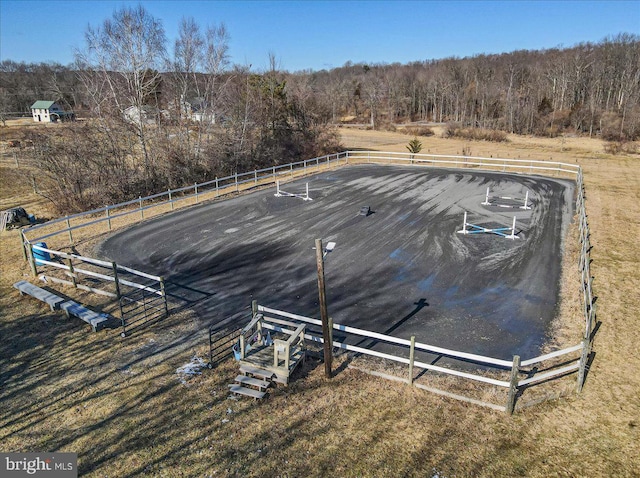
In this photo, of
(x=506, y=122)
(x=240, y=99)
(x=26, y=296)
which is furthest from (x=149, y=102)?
(x=506, y=122)

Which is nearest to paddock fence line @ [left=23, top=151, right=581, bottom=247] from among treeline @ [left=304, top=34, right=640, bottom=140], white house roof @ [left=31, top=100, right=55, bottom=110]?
treeline @ [left=304, top=34, right=640, bottom=140]

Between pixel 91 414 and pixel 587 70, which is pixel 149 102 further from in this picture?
pixel 587 70

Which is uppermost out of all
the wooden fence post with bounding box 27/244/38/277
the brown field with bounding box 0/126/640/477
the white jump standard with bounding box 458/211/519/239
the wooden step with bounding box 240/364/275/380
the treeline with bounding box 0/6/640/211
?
the treeline with bounding box 0/6/640/211

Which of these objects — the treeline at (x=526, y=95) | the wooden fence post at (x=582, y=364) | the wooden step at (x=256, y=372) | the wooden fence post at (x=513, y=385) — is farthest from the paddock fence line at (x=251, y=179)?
the treeline at (x=526, y=95)

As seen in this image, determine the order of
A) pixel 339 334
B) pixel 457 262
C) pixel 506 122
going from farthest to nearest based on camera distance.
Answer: pixel 506 122 → pixel 457 262 → pixel 339 334

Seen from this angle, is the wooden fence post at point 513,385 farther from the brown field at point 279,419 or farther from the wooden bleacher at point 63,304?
the wooden bleacher at point 63,304

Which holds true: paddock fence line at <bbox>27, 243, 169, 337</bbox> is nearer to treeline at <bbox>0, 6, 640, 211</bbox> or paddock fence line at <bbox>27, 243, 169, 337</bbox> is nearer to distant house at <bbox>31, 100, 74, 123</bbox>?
treeline at <bbox>0, 6, 640, 211</bbox>

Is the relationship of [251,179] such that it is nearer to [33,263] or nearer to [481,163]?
[33,263]
